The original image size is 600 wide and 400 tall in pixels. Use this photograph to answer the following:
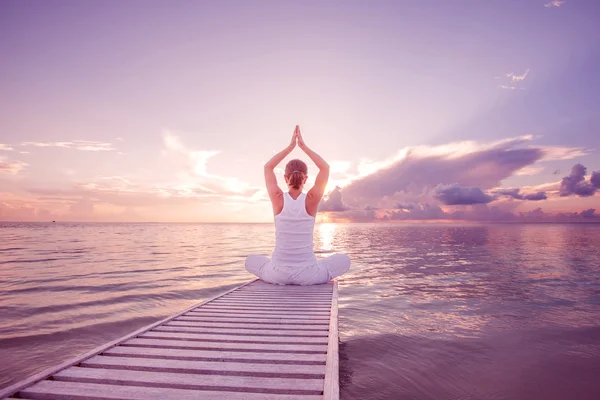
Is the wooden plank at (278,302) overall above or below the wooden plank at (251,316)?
below

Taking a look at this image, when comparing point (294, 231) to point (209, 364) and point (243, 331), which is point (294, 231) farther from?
point (209, 364)

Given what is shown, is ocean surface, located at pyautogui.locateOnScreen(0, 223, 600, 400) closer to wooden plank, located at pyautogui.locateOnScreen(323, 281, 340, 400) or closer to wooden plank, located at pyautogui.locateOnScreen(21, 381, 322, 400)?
wooden plank, located at pyautogui.locateOnScreen(323, 281, 340, 400)

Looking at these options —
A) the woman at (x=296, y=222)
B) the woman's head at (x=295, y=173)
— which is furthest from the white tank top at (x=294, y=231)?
the woman's head at (x=295, y=173)

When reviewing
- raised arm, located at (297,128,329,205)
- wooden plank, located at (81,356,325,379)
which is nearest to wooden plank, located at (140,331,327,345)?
wooden plank, located at (81,356,325,379)

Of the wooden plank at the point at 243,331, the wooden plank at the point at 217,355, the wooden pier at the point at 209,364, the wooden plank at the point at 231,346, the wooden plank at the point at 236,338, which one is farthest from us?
the wooden plank at the point at 243,331

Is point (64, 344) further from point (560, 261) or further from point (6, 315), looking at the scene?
point (560, 261)

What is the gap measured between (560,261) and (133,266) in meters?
25.0

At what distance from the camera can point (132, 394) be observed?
3131mm

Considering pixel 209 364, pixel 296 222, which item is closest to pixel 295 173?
pixel 296 222

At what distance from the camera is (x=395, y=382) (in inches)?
233

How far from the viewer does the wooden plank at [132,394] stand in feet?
10.1

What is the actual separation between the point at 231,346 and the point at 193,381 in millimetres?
964

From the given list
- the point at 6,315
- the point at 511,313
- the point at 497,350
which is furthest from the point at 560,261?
the point at 6,315

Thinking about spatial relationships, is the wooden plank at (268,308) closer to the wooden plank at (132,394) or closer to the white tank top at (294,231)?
the white tank top at (294,231)
